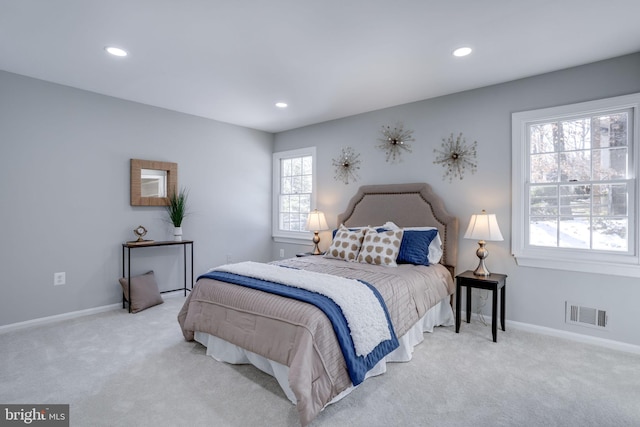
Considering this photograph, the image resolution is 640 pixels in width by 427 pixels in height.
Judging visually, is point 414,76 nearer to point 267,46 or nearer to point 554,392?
point 267,46

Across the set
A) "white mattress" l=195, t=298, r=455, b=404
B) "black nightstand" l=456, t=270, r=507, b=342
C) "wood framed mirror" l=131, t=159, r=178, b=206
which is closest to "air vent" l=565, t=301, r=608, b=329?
"black nightstand" l=456, t=270, r=507, b=342

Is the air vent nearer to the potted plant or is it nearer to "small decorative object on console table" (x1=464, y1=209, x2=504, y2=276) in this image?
"small decorative object on console table" (x1=464, y1=209, x2=504, y2=276)

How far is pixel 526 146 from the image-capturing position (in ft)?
10.9

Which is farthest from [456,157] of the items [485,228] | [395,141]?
[485,228]

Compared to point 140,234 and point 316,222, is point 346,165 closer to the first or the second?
point 316,222

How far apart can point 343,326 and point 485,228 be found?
6.25ft

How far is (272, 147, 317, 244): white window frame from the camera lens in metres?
5.10

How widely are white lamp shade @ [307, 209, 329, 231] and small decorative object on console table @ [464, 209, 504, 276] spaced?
1.96m

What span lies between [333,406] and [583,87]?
3.43m

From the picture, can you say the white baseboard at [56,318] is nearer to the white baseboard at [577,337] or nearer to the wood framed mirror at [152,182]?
the wood framed mirror at [152,182]

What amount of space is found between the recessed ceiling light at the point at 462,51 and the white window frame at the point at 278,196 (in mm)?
2630

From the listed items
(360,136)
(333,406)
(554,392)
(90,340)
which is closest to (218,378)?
(333,406)

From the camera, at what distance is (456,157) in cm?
373

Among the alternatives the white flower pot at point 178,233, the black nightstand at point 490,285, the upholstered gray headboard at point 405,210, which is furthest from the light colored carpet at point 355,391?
the white flower pot at point 178,233
